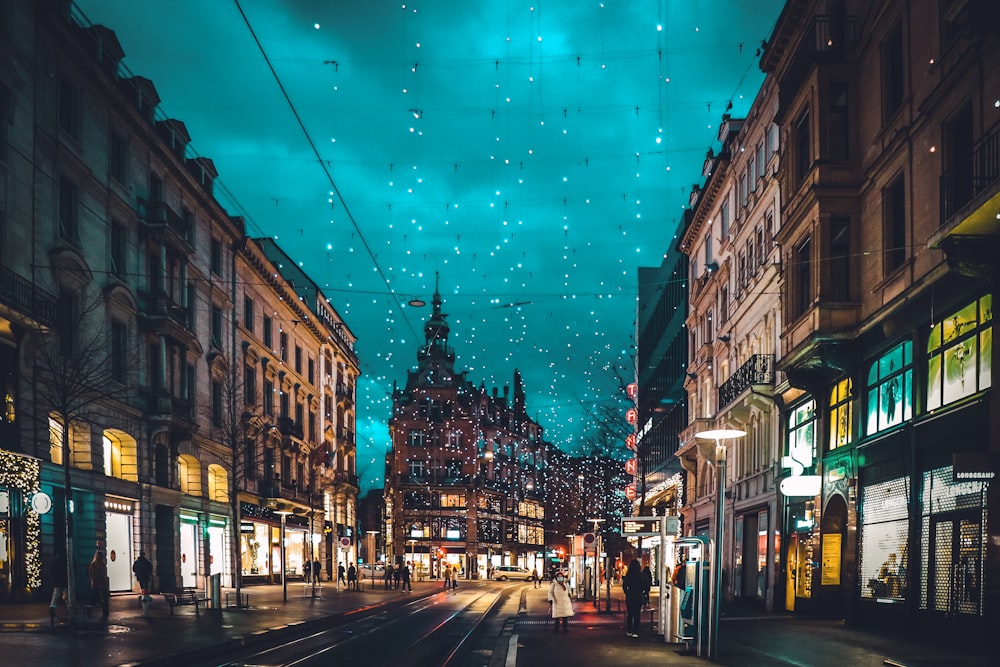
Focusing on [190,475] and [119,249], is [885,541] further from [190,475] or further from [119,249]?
[190,475]

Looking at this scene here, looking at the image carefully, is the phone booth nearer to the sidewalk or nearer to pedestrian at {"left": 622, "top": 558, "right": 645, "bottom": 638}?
pedestrian at {"left": 622, "top": 558, "right": 645, "bottom": 638}

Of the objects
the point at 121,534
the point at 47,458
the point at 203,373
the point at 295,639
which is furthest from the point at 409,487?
the point at 295,639

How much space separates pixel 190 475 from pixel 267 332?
47.8ft

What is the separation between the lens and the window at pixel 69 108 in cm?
3362

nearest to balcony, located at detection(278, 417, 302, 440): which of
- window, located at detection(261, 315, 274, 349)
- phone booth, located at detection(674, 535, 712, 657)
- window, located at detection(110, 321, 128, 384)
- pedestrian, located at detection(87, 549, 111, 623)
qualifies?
window, located at detection(261, 315, 274, 349)

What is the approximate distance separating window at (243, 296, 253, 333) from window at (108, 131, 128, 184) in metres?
17.0

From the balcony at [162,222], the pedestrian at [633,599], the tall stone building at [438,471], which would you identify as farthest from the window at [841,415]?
the tall stone building at [438,471]

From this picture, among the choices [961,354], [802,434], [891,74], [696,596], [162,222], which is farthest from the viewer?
[162,222]

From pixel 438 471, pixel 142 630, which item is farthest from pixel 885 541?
pixel 438 471

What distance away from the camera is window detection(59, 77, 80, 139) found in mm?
33625

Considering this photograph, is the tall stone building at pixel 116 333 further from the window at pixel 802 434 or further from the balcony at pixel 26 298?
the window at pixel 802 434

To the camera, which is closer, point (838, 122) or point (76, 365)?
point (838, 122)

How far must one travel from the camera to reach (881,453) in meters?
23.4

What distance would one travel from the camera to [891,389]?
2311 cm
